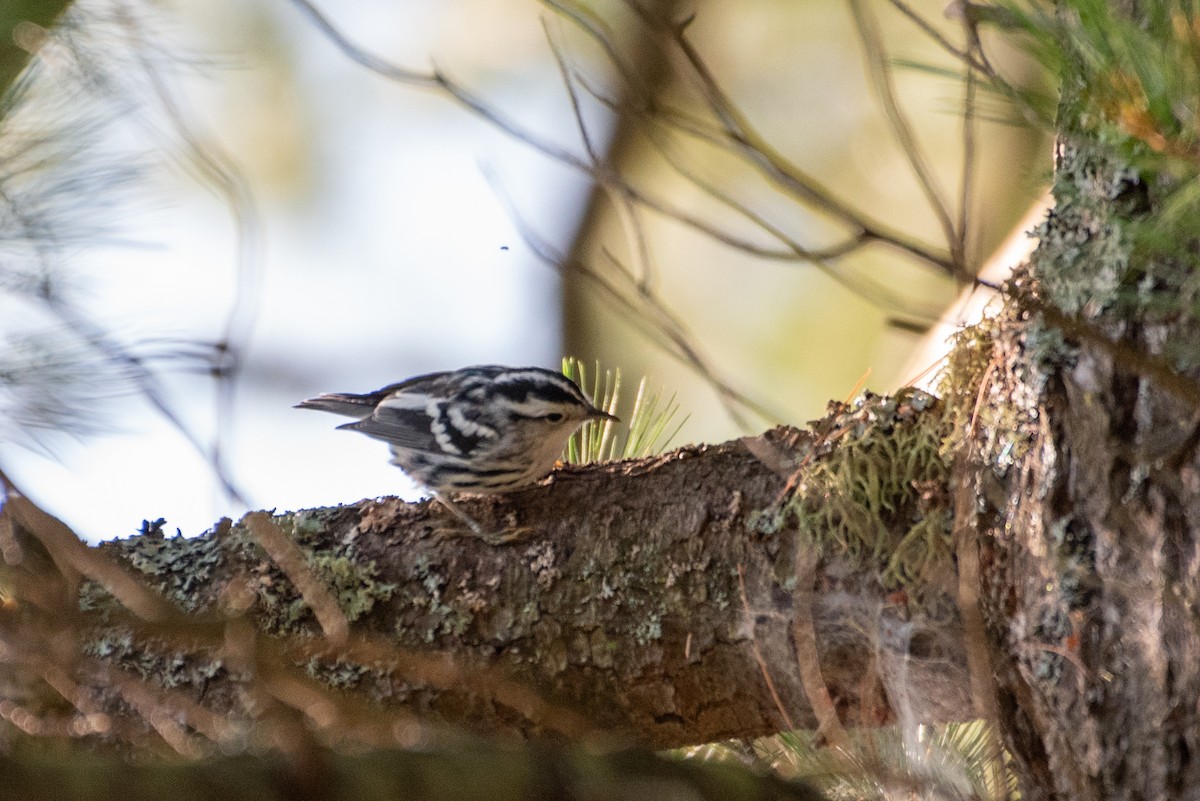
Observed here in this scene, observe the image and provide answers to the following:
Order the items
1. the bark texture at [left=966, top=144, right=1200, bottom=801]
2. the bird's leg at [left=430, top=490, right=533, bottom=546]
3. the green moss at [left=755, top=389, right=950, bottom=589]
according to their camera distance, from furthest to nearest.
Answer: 1. the bird's leg at [left=430, top=490, right=533, bottom=546]
2. the green moss at [left=755, top=389, right=950, bottom=589]
3. the bark texture at [left=966, top=144, right=1200, bottom=801]

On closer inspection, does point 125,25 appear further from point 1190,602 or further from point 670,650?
point 1190,602

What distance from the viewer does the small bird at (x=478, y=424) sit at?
10.8ft

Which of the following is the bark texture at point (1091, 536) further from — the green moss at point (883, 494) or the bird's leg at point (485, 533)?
the bird's leg at point (485, 533)

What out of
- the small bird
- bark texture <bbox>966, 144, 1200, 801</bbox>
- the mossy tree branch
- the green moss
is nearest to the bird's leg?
the mossy tree branch

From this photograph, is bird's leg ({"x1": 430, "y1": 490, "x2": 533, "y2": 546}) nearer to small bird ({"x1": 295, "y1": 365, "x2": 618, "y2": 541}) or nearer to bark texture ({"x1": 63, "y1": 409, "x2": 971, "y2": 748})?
bark texture ({"x1": 63, "y1": 409, "x2": 971, "y2": 748})

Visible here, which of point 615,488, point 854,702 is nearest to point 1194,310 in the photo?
point 854,702

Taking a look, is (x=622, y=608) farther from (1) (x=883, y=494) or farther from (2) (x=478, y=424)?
(2) (x=478, y=424)

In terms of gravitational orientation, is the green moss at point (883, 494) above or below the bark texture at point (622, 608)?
above

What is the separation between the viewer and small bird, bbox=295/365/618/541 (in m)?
3.28

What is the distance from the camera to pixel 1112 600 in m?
1.89

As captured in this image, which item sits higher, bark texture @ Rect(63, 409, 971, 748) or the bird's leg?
the bird's leg

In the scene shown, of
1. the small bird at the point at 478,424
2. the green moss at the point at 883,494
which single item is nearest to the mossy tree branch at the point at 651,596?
the green moss at the point at 883,494

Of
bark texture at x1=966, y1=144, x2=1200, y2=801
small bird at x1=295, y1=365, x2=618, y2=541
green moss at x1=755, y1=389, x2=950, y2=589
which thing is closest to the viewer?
bark texture at x1=966, y1=144, x2=1200, y2=801

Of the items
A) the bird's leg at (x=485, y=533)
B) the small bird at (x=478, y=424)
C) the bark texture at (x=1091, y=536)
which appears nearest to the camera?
the bark texture at (x=1091, y=536)
